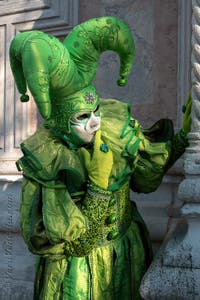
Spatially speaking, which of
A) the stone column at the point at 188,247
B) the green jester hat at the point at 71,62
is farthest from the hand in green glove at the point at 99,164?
the stone column at the point at 188,247

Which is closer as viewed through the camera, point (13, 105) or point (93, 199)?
point (93, 199)

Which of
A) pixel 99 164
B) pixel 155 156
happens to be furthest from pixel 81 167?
pixel 155 156

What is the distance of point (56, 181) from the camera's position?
66.3 inches

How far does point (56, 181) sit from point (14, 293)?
3.78 feet

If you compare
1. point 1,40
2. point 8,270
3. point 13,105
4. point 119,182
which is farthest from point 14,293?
point 1,40

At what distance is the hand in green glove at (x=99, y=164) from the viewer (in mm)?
1633

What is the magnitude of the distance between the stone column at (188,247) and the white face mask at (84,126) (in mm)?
318

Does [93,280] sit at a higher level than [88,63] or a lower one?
lower

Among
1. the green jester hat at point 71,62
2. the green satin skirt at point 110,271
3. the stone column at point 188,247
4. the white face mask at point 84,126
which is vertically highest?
the green jester hat at point 71,62

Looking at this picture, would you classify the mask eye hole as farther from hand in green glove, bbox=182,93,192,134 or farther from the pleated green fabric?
hand in green glove, bbox=182,93,192,134

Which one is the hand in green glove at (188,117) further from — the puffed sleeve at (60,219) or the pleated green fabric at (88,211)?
the puffed sleeve at (60,219)

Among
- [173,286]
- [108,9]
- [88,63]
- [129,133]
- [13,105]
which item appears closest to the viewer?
[173,286]

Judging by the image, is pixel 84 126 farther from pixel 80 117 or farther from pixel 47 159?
pixel 47 159

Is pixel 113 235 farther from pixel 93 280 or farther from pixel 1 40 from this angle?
pixel 1 40
